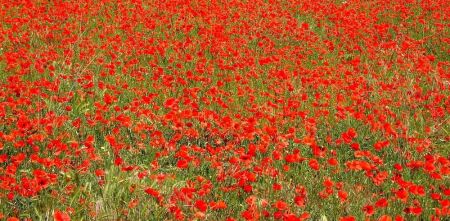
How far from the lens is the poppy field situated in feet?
12.8

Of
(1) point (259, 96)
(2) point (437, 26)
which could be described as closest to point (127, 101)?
(1) point (259, 96)

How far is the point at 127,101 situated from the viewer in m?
6.16

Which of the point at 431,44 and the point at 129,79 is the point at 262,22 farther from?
the point at 129,79

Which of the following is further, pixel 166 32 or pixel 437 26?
pixel 437 26

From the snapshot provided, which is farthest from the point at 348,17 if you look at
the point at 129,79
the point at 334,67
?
the point at 129,79

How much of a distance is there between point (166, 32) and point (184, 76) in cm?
182

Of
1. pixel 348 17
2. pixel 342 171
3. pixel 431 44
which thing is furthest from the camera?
pixel 348 17

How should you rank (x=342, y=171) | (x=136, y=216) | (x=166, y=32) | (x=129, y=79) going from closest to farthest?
(x=136, y=216), (x=342, y=171), (x=129, y=79), (x=166, y=32)

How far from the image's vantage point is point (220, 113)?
19.4 ft

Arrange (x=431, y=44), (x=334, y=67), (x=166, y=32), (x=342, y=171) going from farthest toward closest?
1. (x=431, y=44)
2. (x=166, y=32)
3. (x=334, y=67)
4. (x=342, y=171)

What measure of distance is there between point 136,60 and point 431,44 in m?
5.31

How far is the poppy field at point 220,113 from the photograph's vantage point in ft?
12.8

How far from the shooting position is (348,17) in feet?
33.7

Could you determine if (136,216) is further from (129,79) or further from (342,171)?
(129,79)
